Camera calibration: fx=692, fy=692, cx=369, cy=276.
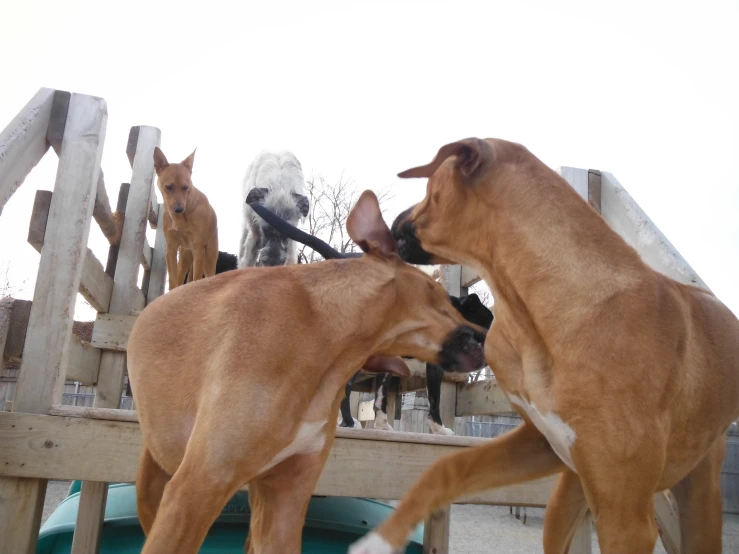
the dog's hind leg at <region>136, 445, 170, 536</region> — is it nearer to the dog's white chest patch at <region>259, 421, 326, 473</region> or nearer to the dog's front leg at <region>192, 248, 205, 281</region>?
the dog's white chest patch at <region>259, 421, 326, 473</region>

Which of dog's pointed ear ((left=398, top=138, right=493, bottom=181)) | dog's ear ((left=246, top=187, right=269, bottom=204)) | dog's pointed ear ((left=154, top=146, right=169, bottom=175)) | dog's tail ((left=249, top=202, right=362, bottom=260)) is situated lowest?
dog's tail ((left=249, top=202, right=362, bottom=260))

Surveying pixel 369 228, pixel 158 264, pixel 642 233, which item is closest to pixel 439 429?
pixel 642 233

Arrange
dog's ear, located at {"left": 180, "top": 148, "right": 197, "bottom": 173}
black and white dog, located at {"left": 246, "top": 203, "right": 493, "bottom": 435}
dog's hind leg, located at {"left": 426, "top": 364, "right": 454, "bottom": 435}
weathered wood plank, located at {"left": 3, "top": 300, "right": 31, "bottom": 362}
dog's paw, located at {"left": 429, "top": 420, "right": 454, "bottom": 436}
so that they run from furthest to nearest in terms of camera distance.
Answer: dog's ear, located at {"left": 180, "top": 148, "right": 197, "bottom": 173} → dog's hind leg, located at {"left": 426, "top": 364, "right": 454, "bottom": 435} → dog's paw, located at {"left": 429, "top": 420, "right": 454, "bottom": 436} → weathered wood plank, located at {"left": 3, "top": 300, "right": 31, "bottom": 362} → black and white dog, located at {"left": 246, "top": 203, "right": 493, "bottom": 435}

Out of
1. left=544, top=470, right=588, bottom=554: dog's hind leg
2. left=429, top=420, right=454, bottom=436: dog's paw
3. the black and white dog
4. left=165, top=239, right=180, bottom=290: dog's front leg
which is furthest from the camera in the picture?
left=165, top=239, right=180, bottom=290: dog's front leg

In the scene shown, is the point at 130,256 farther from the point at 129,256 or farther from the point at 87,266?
the point at 87,266

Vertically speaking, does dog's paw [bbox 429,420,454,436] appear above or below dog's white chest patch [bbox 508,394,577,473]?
below

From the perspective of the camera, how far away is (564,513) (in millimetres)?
2758

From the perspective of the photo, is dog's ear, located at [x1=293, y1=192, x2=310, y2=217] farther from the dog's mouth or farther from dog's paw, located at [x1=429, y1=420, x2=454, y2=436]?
the dog's mouth

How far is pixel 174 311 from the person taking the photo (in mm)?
2572

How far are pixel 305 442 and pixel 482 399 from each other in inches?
166

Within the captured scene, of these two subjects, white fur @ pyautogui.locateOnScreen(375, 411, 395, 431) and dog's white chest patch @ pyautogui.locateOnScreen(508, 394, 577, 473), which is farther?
white fur @ pyautogui.locateOnScreen(375, 411, 395, 431)

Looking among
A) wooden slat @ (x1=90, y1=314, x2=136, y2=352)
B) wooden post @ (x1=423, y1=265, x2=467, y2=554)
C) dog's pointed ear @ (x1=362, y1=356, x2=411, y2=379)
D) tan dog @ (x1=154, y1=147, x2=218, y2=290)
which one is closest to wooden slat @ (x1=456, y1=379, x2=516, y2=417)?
wooden post @ (x1=423, y1=265, x2=467, y2=554)

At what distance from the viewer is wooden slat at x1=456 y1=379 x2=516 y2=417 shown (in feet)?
19.7

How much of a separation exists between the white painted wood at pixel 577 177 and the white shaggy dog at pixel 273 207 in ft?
10.7
